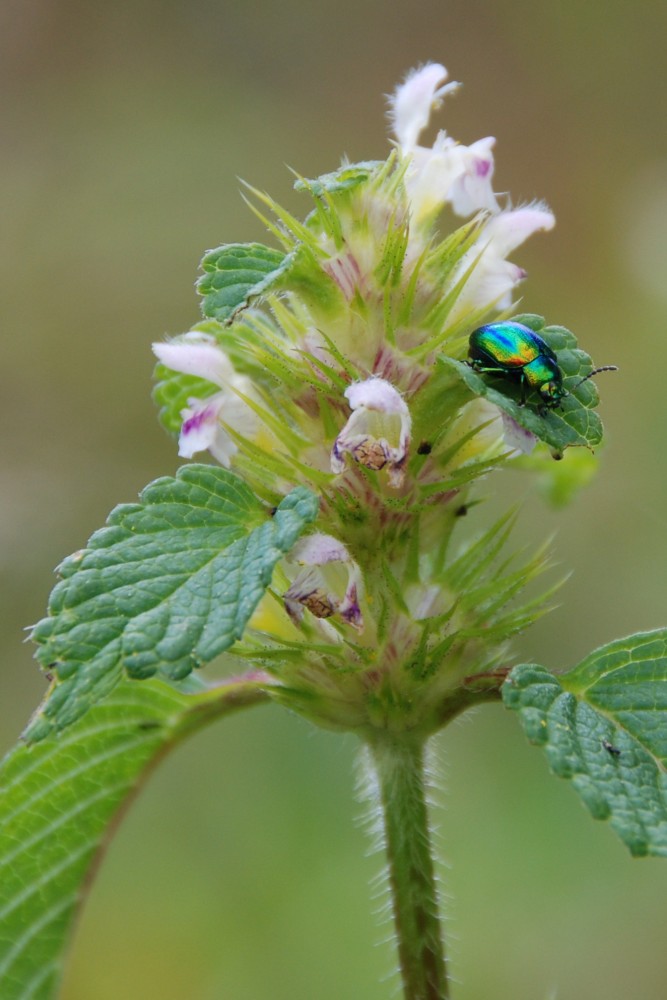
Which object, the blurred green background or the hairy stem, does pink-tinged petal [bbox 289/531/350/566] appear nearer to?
the hairy stem

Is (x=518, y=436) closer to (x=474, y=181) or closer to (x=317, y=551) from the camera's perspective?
(x=317, y=551)

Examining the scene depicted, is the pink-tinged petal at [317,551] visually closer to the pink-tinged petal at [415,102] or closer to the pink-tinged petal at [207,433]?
the pink-tinged petal at [207,433]

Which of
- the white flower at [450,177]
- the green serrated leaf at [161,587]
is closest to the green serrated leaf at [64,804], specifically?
the green serrated leaf at [161,587]

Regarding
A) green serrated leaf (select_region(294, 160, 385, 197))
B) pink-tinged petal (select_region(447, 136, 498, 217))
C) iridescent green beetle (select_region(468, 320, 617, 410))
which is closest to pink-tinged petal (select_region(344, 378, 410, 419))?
iridescent green beetle (select_region(468, 320, 617, 410))

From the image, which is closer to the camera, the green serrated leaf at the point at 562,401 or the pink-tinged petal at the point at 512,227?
the green serrated leaf at the point at 562,401

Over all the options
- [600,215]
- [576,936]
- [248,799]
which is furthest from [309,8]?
[576,936]
